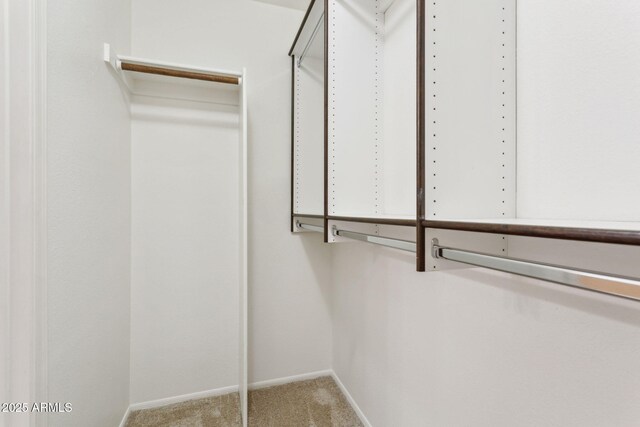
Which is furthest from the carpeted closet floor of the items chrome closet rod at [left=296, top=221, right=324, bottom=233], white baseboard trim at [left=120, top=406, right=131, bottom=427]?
chrome closet rod at [left=296, top=221, right=324, bottom=233]

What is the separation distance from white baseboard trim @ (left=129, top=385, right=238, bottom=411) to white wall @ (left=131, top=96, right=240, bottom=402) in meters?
0.03

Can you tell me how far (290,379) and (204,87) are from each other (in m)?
2.05

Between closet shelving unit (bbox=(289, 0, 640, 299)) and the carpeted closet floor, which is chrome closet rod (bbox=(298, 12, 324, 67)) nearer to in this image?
closet shelving unit (bbox=(289, 0, 640, 299))

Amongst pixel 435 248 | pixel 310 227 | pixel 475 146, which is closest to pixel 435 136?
pixel 475 146

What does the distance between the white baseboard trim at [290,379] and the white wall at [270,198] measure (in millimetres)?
32

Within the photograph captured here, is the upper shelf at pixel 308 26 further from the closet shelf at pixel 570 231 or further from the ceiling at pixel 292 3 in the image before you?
the closet shelf at pixel 570 231

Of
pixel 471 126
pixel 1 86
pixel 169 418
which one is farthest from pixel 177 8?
pixel 169 418

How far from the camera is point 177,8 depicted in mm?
1791

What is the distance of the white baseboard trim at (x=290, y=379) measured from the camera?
196 cm

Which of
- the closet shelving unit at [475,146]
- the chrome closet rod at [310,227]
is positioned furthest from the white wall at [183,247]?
the closet shelving unit at [475,146]

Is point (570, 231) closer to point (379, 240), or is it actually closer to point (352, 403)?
point (379, 240)

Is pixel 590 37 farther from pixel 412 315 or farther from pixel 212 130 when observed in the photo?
pixel 212 130

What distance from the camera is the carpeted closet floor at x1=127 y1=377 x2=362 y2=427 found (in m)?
1.64

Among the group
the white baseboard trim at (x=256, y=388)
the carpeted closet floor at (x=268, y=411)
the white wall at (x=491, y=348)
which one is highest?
the white wall at (x=491, y=348)
